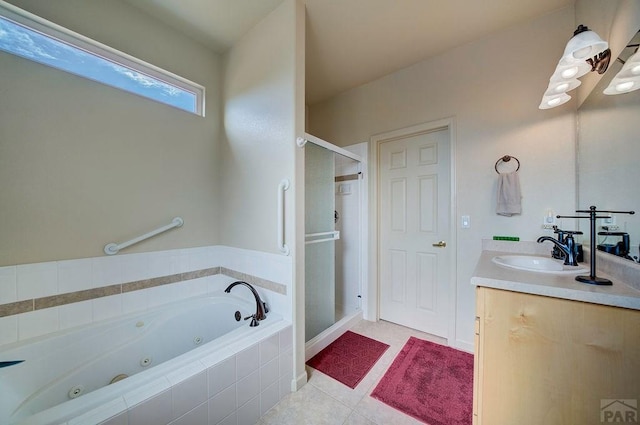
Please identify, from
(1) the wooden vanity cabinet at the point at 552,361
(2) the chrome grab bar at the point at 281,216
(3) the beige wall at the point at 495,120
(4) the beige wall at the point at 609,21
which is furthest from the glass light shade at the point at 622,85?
(2) the chrome grab bar at the point at 281,216

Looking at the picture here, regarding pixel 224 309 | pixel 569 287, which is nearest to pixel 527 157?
pixel 569 287

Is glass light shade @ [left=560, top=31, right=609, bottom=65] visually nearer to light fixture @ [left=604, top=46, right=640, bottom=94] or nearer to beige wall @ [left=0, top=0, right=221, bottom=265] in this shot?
light fixture @ [left=604, top=46, right=640, bottom=94]

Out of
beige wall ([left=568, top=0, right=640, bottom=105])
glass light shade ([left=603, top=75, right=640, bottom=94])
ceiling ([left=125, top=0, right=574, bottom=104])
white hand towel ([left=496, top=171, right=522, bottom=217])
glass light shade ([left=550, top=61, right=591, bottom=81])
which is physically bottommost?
white hand towel ([left=496, top=171, right=522, bottom=217])

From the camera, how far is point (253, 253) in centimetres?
188

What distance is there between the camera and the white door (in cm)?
221

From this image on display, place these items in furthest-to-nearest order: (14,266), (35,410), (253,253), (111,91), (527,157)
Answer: (253,253)
(527,157)
(111,91)
(14,266)
(35,410)

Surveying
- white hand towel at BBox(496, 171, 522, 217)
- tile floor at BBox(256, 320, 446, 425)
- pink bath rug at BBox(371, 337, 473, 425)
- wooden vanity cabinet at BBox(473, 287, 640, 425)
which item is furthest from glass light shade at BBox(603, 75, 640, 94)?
tile floor at BBox(256, 320, 446, 425)

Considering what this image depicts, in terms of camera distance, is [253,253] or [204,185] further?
[204,185]

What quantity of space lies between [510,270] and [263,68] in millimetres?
2212

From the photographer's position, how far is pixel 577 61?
1152 millimetres

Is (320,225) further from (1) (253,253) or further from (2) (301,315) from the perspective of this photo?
(2) (301,315)

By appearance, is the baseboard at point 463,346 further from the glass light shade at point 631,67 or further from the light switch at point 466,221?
the glass light shade at point 631,67

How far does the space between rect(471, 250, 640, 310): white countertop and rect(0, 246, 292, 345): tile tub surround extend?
46.9 inches

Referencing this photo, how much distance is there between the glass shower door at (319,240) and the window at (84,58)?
4.34 ft
